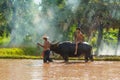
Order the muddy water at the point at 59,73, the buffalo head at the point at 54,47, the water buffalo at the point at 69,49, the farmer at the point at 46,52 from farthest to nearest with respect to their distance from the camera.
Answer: the buffalo head at the point at 54,47, the water buffalo at the point at 69,49, the farmer at the point at 46,52, the muddy water at the point at 59,73

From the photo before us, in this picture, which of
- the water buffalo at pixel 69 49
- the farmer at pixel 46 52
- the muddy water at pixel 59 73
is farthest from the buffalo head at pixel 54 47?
the muddy water at pixel 59 73

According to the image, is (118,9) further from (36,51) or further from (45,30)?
(45,30)

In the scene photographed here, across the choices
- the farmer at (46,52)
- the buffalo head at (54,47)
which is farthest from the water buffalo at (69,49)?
the farmer at (46,52)

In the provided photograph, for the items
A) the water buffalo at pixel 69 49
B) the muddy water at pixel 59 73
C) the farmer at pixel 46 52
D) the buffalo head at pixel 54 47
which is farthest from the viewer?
the buffalo head at pixel 54 47

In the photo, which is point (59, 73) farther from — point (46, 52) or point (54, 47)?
point (54, 47)

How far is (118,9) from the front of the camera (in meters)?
39.1

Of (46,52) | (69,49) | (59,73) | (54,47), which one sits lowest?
(59,73)

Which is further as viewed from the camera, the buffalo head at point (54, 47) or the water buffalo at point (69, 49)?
the buffalo head at point (54, 47)

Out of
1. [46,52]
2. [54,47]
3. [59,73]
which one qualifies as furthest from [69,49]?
[59,73]

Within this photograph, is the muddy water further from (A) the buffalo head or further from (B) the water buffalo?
(A) the buffalo head

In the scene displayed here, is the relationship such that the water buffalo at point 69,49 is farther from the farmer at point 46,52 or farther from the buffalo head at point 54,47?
the farmer at point 46,52

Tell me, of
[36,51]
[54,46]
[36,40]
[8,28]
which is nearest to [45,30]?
Answer: [36,40]

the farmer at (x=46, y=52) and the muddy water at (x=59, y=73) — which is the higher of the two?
the farmer at (x=46, y=52)

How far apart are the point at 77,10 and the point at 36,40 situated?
34.4 feet
